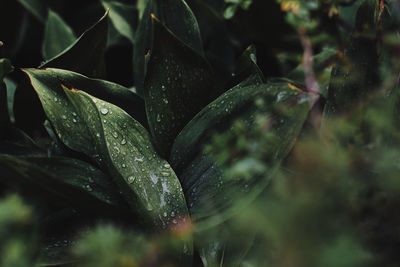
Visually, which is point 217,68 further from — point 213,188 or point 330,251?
point 330,251

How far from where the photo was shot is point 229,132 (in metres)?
0.69

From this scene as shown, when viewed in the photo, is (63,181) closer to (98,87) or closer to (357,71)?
(98,87)

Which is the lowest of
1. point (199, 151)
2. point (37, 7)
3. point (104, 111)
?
point (199, 151)

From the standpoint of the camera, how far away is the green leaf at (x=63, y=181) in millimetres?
593

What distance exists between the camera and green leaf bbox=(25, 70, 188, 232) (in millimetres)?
662

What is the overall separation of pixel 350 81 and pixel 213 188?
0.31 meters

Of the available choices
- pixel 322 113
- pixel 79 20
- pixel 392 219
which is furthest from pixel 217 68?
pixel 392 219

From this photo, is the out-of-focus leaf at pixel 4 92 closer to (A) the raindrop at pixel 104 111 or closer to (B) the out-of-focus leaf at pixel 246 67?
(A) the raindrop at pixel 104 111

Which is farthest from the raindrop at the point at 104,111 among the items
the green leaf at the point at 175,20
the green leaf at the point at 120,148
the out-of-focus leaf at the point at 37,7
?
the out-of-focus leaf at the point at 37,7

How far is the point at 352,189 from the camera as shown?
0.44m

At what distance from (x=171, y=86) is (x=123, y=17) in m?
0.41

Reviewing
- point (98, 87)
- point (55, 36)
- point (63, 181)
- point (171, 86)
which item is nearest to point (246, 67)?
point (171, 86)

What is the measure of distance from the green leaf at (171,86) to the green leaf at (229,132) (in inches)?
1.4

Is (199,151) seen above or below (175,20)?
below
